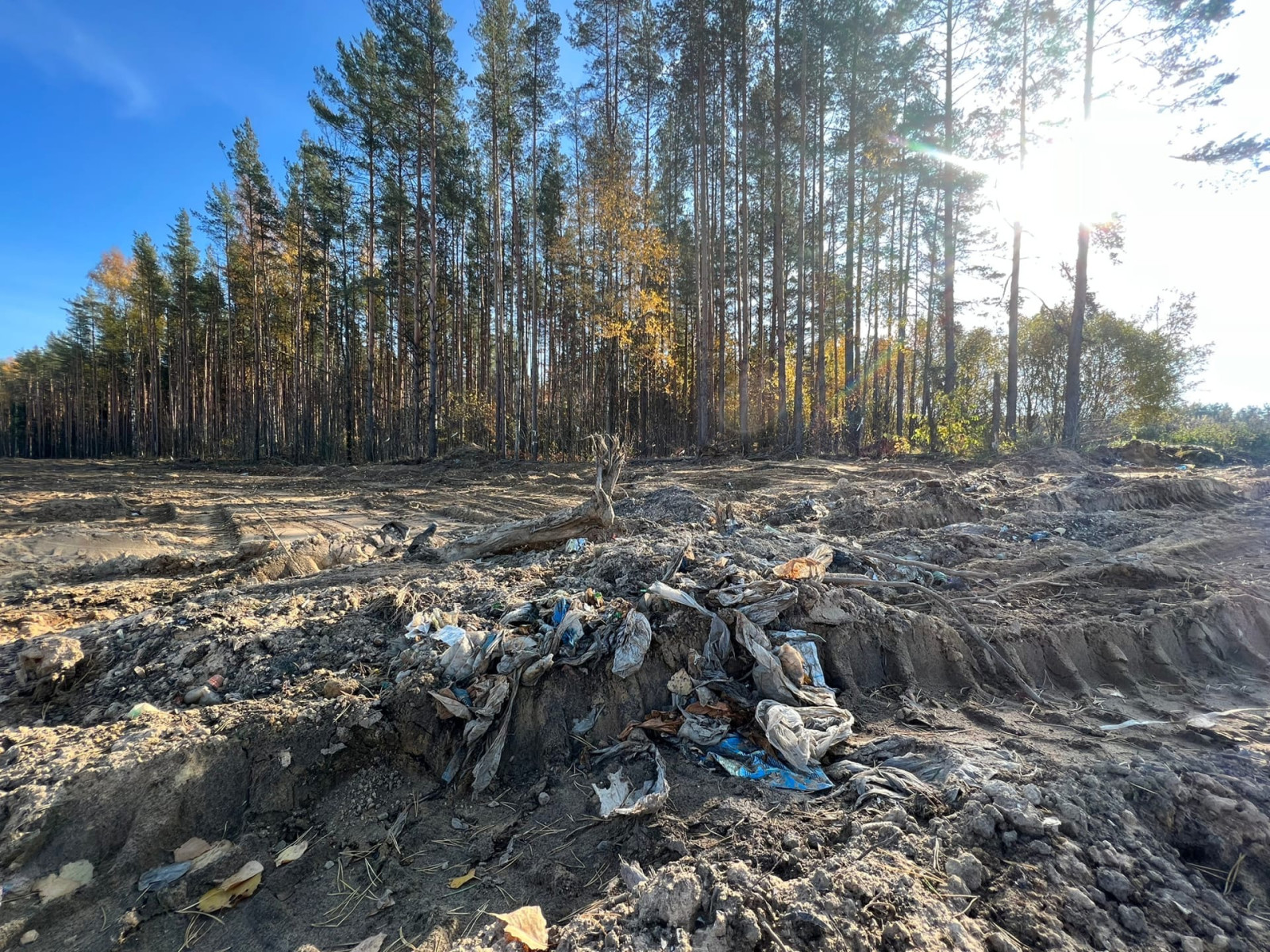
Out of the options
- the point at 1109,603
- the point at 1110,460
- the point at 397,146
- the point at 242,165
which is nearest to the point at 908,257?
the point at 1110,460

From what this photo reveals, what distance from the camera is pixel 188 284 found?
2753 centimetres

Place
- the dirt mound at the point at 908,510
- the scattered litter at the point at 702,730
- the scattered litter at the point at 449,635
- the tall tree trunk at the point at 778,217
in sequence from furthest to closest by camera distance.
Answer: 1. the tall tree trunk at the point at 778,217
2. the dirt mound at the point at 908,510
3. the scattered litter at the point at 449,635
4. the scattered litter at the point at 702,730

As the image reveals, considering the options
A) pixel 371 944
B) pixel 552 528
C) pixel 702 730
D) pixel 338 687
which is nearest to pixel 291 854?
pixel 371 944

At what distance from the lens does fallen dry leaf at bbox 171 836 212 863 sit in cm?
209

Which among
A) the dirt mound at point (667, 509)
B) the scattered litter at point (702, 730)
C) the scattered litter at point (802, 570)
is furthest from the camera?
the dirt mound at point (667, 509)

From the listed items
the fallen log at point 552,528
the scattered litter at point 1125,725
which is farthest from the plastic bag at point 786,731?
the fallen log at point 552,528

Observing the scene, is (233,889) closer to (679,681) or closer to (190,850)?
(190,850)

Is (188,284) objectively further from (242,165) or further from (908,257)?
(908,257)

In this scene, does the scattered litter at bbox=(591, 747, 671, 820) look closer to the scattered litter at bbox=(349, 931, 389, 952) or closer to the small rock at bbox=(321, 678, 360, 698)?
the scattered litter at bbox=(349, 931, 389, 952)

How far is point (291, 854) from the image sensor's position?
2.12 m

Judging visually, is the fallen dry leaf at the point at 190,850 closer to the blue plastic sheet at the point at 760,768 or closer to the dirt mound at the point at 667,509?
the blue plastic sheet at the point at 760,768

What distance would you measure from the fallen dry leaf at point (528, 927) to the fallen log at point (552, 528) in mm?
Result: 4025

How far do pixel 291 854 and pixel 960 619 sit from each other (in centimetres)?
374

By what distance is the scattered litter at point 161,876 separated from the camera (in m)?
1.98
